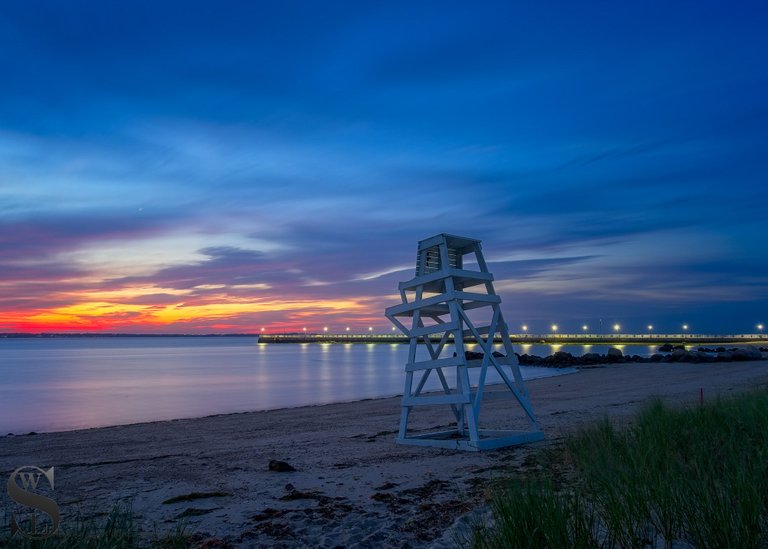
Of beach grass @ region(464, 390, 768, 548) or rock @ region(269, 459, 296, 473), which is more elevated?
beach grass @ region(464, 390, 768, 548)

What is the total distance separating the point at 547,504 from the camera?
13.6 feet

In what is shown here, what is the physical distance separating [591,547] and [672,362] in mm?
45672

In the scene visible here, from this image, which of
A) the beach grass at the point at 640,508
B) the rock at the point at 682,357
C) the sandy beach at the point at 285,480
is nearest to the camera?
the beach grass at the point at 640,508

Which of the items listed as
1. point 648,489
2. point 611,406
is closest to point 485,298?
point 648,489

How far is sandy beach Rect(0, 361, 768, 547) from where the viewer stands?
5504mm

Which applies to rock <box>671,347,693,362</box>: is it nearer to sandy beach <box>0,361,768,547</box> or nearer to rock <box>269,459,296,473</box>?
sandy beach <box>0,361,768,547</box>

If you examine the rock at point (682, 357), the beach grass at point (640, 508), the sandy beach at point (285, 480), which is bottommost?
the rock at point (682, 357)

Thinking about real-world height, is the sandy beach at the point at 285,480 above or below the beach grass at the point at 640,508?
below

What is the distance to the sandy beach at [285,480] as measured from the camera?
5.50m

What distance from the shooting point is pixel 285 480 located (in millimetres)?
7688

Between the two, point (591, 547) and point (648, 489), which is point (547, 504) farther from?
point (648, 489)

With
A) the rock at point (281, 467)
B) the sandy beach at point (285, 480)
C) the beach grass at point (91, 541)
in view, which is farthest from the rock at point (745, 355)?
the beach grass at point (91, 541)

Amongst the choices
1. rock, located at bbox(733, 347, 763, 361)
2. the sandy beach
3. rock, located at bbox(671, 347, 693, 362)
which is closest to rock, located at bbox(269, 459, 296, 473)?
the sandy beach

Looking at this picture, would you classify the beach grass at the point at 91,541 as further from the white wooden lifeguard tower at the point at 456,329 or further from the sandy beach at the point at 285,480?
the white wooden lifeguard tower at the point at 456,329
